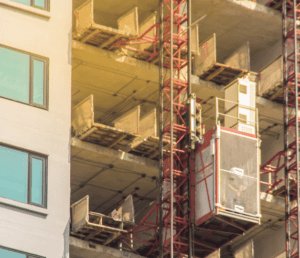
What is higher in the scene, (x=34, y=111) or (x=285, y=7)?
(x=285, y=7)

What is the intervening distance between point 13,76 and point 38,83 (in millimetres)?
1352

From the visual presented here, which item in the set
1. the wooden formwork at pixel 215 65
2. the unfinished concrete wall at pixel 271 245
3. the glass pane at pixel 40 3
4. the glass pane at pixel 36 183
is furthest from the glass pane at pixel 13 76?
the unfinished concrete wall at pixel 271 245

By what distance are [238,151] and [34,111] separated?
37.6 feet

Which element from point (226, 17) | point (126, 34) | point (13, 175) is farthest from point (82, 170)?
point (13, 175)

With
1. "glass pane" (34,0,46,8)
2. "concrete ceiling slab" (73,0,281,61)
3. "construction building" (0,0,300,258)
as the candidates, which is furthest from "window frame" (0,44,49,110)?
"concrete ceiling slab" (73,0,281,61)

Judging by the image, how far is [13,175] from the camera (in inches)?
1684

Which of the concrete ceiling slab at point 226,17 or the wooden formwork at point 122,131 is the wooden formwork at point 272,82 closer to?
the concrete ceiling slab at point 226,17

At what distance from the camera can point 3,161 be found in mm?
42781

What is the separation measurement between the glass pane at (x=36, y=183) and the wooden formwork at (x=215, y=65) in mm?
17601

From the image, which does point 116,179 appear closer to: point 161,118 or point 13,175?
point 161,118

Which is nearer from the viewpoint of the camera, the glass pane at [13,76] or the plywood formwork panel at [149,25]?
the glass pane at [13,76]

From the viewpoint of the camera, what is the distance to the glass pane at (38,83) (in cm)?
4522

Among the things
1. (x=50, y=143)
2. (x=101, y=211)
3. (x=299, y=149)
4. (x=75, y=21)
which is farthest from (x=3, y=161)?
(x=299, y=149)

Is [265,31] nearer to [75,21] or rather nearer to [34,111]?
[75,21]
